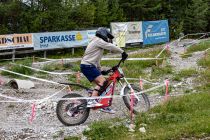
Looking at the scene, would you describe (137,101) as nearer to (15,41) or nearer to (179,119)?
(179,119)

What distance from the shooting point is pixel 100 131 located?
8391 millimetres

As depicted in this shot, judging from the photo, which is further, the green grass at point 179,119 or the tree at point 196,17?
the tree at point 196,17

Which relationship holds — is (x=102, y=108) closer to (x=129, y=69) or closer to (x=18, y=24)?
(x=129, y=69)

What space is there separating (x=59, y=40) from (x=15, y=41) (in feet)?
11.4

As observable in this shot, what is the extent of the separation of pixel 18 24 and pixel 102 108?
22.7m

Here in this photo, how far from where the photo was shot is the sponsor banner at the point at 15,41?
25766 millimetres

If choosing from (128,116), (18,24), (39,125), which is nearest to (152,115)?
(128,116)

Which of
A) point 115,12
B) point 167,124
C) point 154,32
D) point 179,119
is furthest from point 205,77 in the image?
point 115,12

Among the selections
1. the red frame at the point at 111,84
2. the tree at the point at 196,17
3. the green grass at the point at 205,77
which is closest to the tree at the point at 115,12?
the tree at the point at 196,17

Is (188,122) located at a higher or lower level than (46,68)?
higher

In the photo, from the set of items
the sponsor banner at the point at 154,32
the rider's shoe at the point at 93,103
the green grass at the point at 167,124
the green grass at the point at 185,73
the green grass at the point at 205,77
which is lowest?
the sponsor banner at the point at 154,32

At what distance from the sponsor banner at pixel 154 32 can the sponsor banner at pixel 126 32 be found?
1.98 ft

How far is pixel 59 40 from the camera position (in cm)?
2895

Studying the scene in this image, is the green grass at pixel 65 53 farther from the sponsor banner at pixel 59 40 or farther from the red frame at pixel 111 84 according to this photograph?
the red frame at pixel 111 84
